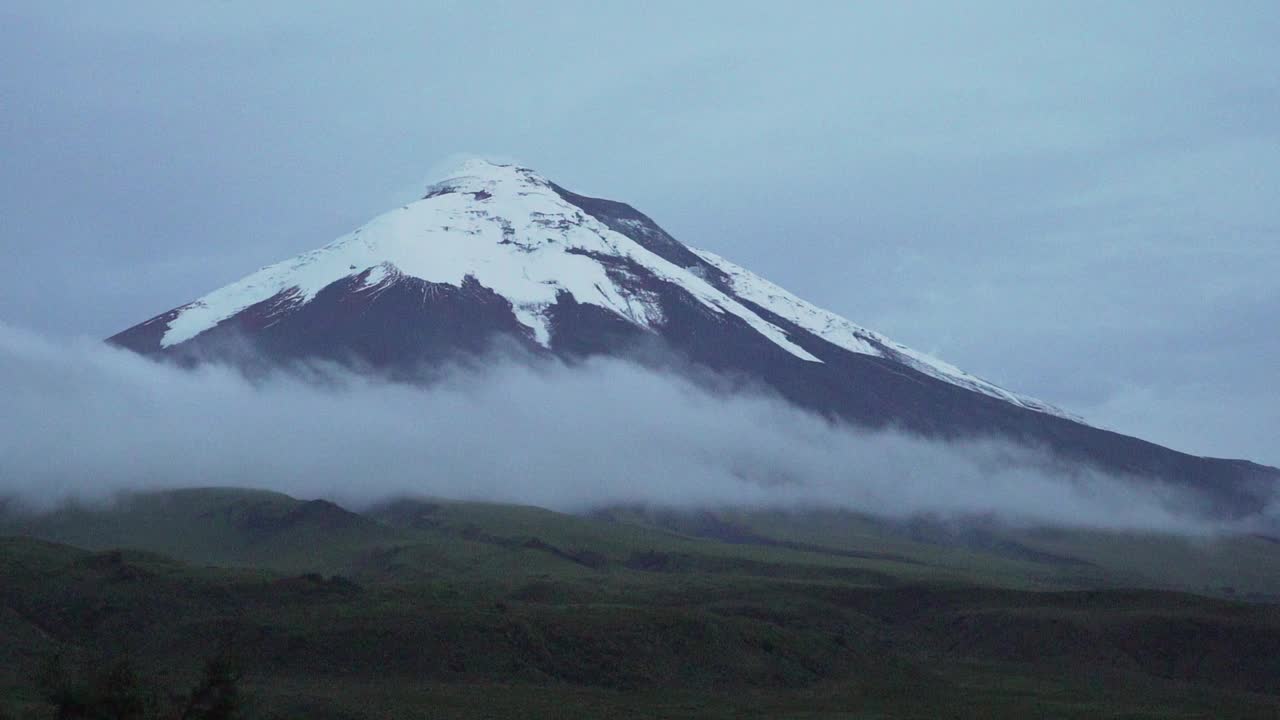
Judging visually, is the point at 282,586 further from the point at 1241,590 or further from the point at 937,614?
the point at 1241,590

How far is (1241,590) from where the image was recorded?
192 m

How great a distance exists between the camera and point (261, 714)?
7381cm

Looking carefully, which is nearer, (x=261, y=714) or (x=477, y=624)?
(x=261, y=714)

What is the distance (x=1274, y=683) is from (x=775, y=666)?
35.3m

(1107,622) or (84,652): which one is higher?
(1107,622)

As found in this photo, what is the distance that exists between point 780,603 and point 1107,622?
25010 millimetres

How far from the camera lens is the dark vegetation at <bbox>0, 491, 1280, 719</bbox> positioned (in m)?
86.6

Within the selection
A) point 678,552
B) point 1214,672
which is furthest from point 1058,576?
point 1214,672

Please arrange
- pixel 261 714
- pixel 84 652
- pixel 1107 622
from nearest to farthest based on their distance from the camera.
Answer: pixel 261 714 < pixel 84 652 < pixel 1107 622

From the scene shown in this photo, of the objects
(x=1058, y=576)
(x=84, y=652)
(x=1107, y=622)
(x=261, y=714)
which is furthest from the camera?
(x=1058, y=576)

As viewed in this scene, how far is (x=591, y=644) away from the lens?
100m

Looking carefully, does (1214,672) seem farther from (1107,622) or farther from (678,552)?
(678,552)

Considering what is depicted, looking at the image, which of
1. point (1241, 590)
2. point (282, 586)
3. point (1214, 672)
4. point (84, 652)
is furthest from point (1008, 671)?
point (1241, 590)

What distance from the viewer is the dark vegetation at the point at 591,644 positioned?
284 feet
